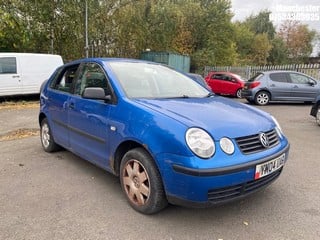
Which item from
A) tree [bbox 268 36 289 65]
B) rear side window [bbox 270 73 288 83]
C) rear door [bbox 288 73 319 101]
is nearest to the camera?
rear door [bbox 288 73 319 101]

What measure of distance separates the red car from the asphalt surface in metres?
11.6

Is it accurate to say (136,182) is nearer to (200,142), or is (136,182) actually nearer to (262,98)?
(200,142)

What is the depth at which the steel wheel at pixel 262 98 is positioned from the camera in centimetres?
1295

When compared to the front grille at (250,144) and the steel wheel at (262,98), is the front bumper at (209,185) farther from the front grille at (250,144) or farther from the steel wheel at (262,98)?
the steel wheel at (262,98)

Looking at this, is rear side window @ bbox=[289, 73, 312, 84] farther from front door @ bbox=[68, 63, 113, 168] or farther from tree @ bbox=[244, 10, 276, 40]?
tree @ bbox=[244, 10, 276, 40]

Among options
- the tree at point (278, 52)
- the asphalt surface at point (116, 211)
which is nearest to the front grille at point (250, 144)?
the asphalt surface at point (116, 211)

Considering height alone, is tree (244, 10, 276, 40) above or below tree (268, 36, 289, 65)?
above

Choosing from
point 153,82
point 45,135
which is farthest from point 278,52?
point 153,82

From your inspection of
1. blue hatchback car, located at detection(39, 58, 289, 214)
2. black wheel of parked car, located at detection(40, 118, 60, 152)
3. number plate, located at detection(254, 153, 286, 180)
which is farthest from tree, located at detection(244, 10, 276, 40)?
number plate, located at detection(254, 153, 286, 180)

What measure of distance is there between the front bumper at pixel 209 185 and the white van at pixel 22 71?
11126mm

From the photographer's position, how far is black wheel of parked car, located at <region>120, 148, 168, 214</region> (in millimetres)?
2992

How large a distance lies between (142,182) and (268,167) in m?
1.24

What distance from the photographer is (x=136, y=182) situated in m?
3.24

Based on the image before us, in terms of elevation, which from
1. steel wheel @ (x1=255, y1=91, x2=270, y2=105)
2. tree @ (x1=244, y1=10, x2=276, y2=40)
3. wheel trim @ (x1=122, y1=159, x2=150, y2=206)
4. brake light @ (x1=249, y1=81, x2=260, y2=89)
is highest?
tree @ (x1=244, y1=10, x2=276, y2=40)
